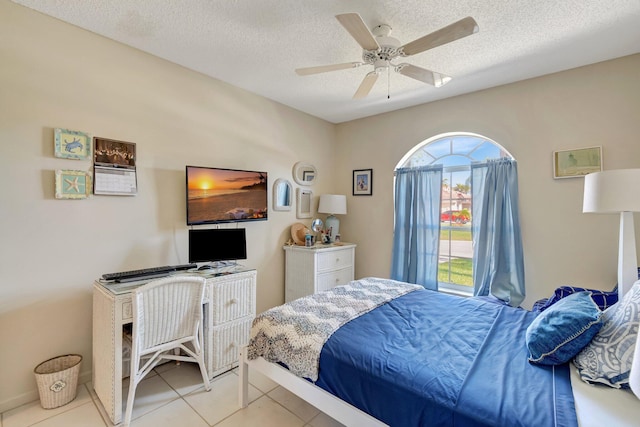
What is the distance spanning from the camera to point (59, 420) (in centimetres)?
179

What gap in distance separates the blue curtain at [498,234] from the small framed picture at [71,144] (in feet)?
11.7

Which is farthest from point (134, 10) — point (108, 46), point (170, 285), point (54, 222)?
point (170, 285)

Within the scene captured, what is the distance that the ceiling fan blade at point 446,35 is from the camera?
1512 mm

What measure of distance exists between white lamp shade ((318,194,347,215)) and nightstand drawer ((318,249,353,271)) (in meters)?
0.54

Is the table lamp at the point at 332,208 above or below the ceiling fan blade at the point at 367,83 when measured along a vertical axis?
below

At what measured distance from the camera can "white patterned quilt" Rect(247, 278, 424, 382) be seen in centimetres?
158

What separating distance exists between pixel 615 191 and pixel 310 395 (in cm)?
199

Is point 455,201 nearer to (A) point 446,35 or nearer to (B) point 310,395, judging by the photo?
(A) point 446,35

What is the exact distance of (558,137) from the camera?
8.67ft

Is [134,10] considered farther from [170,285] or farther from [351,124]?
[351,124]

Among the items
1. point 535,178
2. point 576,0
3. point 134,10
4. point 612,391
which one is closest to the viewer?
point 612,391

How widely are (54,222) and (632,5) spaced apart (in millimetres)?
4035

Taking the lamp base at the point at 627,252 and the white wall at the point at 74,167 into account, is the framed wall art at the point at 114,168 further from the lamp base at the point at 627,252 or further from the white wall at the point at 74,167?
the lamp base at the point at 627,252

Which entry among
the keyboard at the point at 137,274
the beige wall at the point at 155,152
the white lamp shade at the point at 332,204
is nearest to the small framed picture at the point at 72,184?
the beige wall at the point at 155,152
